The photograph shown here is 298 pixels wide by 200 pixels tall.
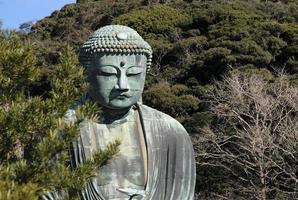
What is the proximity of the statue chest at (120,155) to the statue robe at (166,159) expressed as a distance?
0.19ft

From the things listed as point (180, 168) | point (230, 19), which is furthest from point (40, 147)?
point (230, 19)

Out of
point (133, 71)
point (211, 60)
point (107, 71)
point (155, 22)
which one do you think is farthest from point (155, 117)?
point (155, 22)

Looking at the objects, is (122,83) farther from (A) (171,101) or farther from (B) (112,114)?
(A) (171,101)

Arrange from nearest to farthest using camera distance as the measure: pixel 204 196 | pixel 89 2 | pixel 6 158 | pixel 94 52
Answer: pixel 6 158 < pixel 94 52 < pixel 204 196 < pixel 89 2

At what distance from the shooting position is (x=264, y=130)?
58.6 feet

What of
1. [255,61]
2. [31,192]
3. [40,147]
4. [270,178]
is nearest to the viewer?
[31,192]

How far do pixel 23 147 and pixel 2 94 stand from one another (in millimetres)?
334

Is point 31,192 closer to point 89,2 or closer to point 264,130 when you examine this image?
point 264,130

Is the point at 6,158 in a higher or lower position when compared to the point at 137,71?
lower

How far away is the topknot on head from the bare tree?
12.2 meters

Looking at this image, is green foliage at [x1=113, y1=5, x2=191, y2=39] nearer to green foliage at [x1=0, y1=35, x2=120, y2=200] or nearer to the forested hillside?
the forested hillside

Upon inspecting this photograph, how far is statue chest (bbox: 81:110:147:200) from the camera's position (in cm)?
494

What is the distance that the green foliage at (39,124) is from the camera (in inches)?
160

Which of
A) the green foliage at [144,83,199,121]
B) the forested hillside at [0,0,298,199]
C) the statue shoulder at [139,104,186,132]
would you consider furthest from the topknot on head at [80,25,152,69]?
the green foliage at [144,83,199,121]
